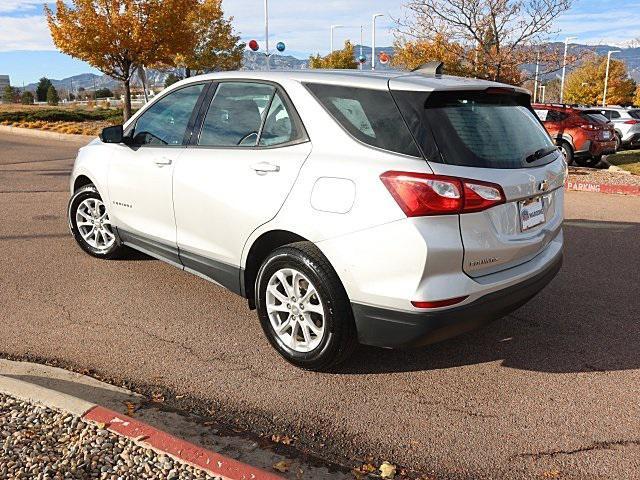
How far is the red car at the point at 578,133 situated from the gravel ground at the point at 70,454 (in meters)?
14.3

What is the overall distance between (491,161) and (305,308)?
1.35 m

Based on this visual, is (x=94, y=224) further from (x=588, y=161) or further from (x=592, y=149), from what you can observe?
(x=588, y=161)

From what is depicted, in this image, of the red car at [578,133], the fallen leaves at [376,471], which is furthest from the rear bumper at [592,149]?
the fallen leaves at [376,471]

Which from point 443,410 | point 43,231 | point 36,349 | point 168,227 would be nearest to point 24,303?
point 36,349

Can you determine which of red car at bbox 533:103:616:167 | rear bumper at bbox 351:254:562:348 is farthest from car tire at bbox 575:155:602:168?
rear bumper at bbox 351:254:562:348

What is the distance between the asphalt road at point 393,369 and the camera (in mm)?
2898

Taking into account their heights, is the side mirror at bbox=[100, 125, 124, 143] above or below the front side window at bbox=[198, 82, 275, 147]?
below

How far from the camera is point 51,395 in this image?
3.07 metres

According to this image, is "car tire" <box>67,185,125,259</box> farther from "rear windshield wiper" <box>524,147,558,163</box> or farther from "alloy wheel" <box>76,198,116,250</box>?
"rear windshield wiper" <box>524,147,558,163</box>

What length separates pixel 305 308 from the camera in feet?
11.5

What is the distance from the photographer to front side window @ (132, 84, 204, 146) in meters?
4.46

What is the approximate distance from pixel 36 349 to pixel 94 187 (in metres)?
2.05

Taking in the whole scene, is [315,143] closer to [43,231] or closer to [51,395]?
[51,395]

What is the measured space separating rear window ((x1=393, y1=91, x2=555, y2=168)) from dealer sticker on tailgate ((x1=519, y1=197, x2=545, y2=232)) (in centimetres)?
22
